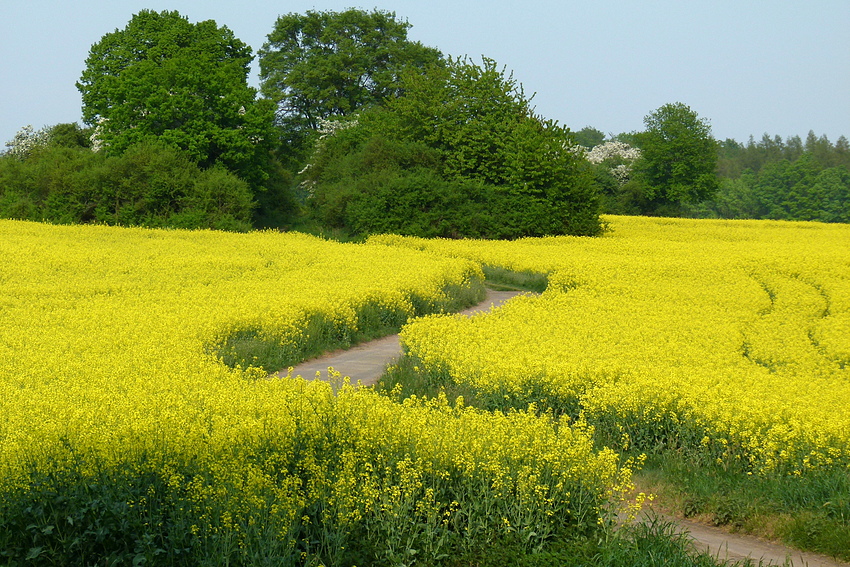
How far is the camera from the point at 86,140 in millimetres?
52250

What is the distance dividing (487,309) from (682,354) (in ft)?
25.3

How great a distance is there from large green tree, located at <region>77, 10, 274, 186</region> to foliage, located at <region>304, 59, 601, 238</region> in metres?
4.13

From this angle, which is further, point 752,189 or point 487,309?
point 752,189

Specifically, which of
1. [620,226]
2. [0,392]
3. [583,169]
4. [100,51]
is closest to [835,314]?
[0,392]

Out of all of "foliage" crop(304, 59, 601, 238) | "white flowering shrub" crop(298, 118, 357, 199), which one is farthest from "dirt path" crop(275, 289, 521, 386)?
"white flowering shrub" crop(298, 118, 357, 199)

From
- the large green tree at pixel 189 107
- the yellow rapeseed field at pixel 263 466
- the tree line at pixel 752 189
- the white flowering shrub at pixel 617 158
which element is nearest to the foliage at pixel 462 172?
the large green tree at pixel 189 107

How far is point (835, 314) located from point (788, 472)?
31.5ft

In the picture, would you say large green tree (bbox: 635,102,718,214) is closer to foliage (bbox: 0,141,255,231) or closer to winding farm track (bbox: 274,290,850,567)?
foliage (bbox: 0,141,255,231)

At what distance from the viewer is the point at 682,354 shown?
462 inches

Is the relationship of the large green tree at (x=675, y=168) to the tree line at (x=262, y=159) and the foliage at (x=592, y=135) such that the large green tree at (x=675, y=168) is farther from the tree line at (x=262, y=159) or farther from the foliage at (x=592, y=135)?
the foliage at (x=592, y=135)

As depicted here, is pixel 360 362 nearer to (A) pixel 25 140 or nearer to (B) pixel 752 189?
(A) pixel 25 140

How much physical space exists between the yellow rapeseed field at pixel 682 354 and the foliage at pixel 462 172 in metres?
13.2

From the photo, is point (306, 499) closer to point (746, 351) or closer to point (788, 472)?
point (788, 472)

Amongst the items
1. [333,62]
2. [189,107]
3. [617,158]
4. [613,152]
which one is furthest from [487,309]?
[613,152]
